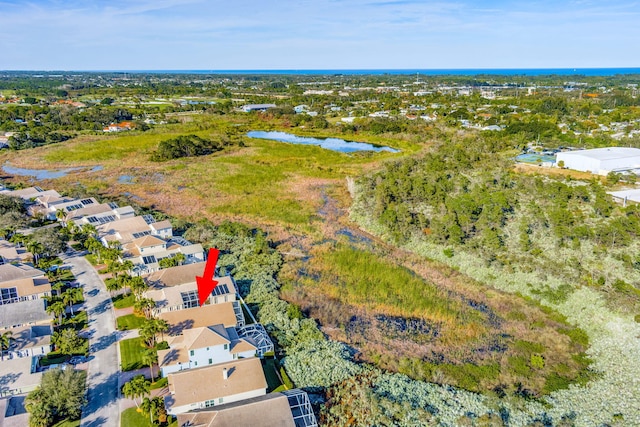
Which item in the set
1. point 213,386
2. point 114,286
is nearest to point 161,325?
point 213,386

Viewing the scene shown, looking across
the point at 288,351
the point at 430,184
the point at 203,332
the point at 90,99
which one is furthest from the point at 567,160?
the point at 90,99

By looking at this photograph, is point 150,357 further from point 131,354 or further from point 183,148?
point 183,148

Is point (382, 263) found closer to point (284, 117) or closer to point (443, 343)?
point (443, 343)

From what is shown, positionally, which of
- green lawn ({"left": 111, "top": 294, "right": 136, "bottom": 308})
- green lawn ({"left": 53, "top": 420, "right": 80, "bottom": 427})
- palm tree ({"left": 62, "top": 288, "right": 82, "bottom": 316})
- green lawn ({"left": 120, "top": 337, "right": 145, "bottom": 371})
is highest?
palm tree ({"left": 62, "top": 288, "right": 82, "bottom": 316})

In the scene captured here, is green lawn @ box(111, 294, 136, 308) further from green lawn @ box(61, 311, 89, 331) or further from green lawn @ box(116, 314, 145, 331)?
green lawn @ box(61, 311, 89, 331)

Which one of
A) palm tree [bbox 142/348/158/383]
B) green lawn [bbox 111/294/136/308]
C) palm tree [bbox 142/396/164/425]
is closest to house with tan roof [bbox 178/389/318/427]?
palm tree [bbox 142/396/164/425]

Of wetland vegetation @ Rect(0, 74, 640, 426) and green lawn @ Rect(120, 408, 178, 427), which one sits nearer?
A: green lawn @ Rect(120, 408, 178, 427)
